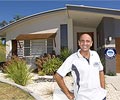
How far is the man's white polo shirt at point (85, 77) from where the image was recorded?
3.46 m

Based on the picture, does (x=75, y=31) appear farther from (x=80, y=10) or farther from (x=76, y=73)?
(x=76, y=73)

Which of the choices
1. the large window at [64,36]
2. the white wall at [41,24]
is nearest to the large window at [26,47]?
the white wall at [41,24]

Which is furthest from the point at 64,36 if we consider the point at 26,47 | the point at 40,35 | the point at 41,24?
the point at 26,47

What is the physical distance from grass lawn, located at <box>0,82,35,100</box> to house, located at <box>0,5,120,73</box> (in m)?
6.99

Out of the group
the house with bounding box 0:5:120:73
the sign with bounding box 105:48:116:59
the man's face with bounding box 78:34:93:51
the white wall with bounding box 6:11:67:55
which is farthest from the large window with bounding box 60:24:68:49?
the man's face with bounding box 78:34:93:51

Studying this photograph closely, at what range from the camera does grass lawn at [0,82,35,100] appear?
28.1 feet

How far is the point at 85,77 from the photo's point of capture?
346 cm

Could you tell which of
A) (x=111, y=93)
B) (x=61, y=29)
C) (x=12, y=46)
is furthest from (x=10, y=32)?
(x=111, y=93)

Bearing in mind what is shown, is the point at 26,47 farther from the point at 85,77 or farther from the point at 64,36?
the point at 85,77

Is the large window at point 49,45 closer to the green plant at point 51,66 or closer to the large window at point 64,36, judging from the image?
the large window at point 64,36

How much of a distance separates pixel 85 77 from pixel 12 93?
609cm

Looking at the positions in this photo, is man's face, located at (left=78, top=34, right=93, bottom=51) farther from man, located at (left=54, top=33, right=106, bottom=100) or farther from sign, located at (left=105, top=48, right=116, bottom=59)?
sign, located at (left=105, top=48, right=116, bottom=59)

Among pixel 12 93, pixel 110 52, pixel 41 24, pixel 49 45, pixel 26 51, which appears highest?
pixel 41 24

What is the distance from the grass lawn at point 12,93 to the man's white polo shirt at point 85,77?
5.14 meters
